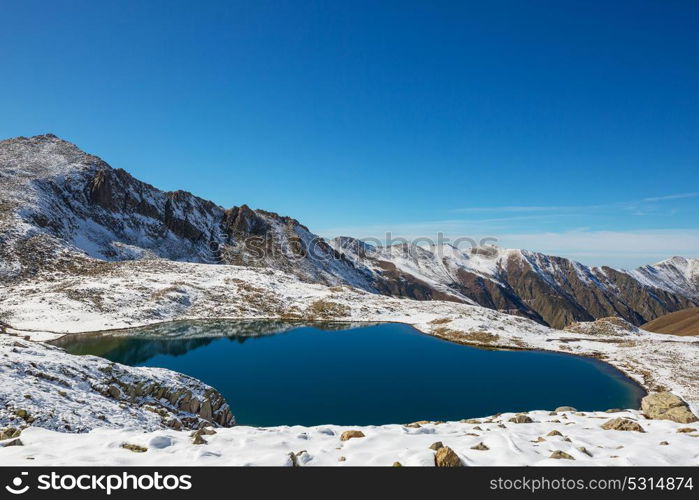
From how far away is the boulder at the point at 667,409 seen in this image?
17.2 m

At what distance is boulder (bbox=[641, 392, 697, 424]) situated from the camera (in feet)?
56.4

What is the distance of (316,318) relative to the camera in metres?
81.6

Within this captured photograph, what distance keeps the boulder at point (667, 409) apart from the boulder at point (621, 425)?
123 inches

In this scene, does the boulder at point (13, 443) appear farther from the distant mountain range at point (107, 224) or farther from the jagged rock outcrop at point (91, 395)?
the distant mountain range at point (107, 224)

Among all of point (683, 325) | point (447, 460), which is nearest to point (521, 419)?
point (447, 460)

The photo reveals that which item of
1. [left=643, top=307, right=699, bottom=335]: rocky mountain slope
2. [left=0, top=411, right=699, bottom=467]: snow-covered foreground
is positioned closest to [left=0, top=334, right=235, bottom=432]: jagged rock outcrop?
[left=0, top=411, right=699, bottom=467]: snow-covered foreground

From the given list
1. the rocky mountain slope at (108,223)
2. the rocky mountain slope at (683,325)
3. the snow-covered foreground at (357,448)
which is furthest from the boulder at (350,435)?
the rocky mountain slope at (683,325)

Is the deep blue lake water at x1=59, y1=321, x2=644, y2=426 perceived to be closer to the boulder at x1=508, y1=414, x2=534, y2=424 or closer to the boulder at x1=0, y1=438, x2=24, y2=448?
the boulder at x1=508, y1=414, x2=534, y2=424

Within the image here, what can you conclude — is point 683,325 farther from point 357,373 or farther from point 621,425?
point 621,425

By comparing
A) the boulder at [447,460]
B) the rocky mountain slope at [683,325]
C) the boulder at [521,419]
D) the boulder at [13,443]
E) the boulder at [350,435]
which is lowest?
the rocky mountain slope at [683,325]

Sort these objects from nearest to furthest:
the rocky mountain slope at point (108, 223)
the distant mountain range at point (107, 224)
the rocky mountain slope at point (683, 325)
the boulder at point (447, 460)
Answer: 1. the boulder at point (447, 460)
2. the distant mountain range at point (107, 224)
3. the rocky mountain slope at point (108, 223)
4. the rocky mountain slope at point (683, 325)

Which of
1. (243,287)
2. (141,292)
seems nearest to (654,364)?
(243,287)

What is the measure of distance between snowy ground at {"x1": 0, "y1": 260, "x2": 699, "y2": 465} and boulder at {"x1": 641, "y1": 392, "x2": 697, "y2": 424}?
1.27 meters
